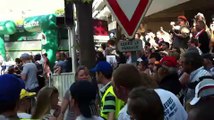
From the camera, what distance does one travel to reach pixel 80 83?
475 centimetres

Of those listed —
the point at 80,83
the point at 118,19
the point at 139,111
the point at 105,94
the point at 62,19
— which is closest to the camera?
the point at 139,111

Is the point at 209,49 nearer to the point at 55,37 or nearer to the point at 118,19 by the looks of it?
the point at 118,19

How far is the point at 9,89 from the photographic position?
3.44m

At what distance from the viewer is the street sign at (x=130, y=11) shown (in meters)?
6.05

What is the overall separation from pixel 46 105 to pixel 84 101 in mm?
859

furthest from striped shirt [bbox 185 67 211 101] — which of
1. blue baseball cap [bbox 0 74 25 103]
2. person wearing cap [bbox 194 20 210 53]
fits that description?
person wearing cap [bbox 194 20 210 53]

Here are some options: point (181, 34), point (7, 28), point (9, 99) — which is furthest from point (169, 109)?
point (7, 28)

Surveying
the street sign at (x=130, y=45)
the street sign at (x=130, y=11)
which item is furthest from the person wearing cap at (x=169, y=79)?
the street sign at (x=130, y=11)

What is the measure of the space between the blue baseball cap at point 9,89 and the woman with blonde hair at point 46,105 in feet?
4.33

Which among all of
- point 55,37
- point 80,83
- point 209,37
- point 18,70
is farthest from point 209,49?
point 55,37

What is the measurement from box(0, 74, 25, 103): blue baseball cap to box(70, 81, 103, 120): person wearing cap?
109 cm

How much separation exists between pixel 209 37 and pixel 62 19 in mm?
5118

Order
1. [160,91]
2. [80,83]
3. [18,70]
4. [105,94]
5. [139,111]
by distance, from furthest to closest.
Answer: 1. [18,70]
2. [105,94]
3. [80,83]
4. [160,91]
5. [139,111]

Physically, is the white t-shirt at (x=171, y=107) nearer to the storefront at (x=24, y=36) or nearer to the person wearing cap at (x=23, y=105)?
the person wearing cap at (x=23, y=105)
